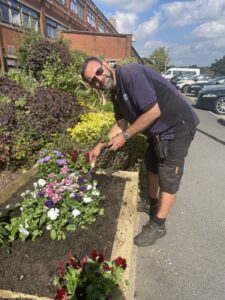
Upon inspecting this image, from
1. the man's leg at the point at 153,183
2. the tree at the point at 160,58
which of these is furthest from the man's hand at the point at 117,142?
the tree at the point at 160,58

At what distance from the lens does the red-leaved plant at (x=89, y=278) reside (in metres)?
1.72

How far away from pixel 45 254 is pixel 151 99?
61.9 inches

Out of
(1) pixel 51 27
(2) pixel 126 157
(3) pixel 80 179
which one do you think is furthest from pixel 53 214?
(1) pixel 51 27

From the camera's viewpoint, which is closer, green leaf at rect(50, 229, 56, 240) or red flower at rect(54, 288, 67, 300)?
red flower at rect(54, 288, 67, 300)

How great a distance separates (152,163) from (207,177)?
246 centimetres

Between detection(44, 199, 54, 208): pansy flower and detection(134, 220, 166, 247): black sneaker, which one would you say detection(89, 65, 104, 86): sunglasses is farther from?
detection(134, 220, 166, 247): black sneaker

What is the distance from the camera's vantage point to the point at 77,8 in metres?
32.0

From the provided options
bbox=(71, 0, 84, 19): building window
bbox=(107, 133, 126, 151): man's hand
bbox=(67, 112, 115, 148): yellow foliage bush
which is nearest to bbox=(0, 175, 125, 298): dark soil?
bbox=(107, 133, 126, 151): man's hand

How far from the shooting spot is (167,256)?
120 inches

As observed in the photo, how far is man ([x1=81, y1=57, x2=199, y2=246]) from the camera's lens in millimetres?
2369

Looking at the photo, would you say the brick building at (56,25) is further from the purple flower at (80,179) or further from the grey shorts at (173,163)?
the grey shorts at (173,163)

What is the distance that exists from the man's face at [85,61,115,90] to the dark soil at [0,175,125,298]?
1301mm

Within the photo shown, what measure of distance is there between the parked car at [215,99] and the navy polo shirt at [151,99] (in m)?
10.6

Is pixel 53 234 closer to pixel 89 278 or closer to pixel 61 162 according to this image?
pixel 89 278
